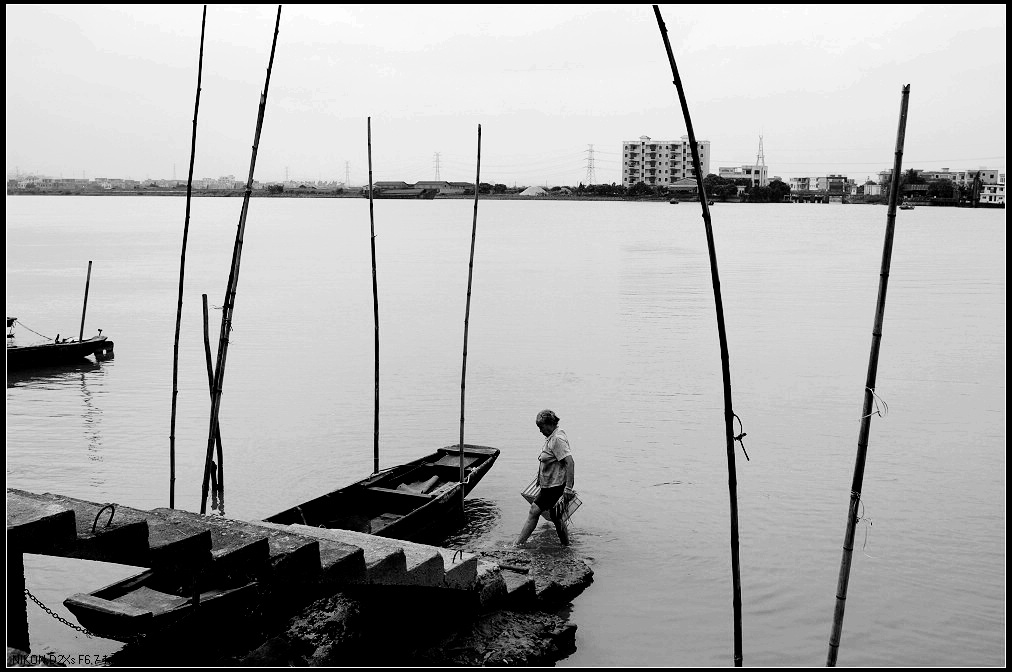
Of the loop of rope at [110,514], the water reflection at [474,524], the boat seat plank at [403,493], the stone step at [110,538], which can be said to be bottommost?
the water reflection at [474,524]

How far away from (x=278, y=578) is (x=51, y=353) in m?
13.0

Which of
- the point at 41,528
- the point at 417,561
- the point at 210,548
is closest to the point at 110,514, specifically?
the point at 41,528

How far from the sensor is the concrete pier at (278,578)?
4832mm

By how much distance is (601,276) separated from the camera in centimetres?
3572

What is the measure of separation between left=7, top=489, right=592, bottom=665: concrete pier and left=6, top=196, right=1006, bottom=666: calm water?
1019mm

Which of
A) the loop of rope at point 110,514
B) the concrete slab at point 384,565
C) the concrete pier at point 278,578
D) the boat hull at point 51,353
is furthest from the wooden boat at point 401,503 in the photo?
the boat hull at point 51,353

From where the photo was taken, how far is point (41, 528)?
15.2ft

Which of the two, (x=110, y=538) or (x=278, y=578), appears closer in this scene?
(x=110, y=538)

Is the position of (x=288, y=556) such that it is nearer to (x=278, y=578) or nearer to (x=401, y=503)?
(x=278, y=578)

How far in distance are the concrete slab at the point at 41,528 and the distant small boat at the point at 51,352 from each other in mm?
12014

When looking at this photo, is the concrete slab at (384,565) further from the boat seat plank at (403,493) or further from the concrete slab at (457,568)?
the boat seat plank at (403,493)

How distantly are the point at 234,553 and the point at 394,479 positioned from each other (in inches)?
151

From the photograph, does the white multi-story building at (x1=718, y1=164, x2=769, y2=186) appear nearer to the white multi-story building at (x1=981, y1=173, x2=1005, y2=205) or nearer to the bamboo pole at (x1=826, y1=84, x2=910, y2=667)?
the white multi-story building at (x1=981, y1=173, x2=1005, y2=205)

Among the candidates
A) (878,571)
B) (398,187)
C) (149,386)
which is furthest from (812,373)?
(398,187)
